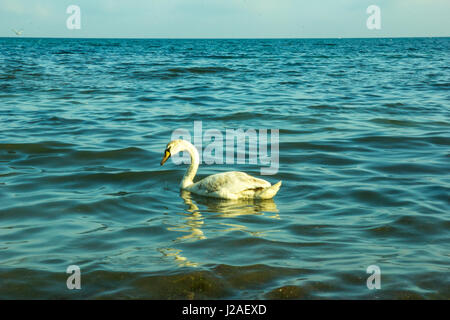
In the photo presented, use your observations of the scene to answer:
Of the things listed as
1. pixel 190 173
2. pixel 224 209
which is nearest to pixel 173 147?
pixel 190 173

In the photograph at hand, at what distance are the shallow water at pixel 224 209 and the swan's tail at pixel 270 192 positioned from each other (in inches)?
6.4

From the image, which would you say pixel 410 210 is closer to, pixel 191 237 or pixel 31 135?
pixel 191 237

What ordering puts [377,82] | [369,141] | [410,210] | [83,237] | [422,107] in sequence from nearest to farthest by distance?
1. [83,237]
2. [410,210]
3. [369,141]
4. [422,107]
5. [377,82]

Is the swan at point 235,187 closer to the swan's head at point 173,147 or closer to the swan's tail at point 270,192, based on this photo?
the swan's tail at point 270,192

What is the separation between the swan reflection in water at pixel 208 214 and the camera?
640 centimetres

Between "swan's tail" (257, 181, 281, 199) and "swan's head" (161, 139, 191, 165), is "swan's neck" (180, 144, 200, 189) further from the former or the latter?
"swan's tail" (257, 181, 281, 199)

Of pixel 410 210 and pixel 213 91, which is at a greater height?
pixel 213 91

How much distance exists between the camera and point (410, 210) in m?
7.34

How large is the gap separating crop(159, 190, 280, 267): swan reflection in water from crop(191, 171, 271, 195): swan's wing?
180 mm

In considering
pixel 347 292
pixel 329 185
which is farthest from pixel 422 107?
pixel 347 292

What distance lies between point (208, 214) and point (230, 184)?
0.63 metres

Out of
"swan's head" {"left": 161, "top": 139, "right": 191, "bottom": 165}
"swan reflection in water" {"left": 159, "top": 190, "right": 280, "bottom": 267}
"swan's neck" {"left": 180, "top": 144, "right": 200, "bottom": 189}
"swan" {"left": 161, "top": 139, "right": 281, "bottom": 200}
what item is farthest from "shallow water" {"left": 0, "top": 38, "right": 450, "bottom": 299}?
"swan's head" {"left": 161, "top": 139, "right": 191, "bottom": 165}
